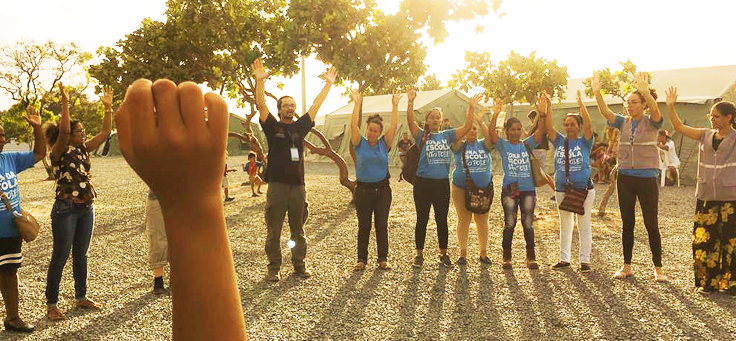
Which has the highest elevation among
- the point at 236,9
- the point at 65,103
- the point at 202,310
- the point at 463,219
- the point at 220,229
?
the point at 236,9

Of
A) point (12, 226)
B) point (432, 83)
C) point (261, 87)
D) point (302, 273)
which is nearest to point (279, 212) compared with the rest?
point (302, 273)

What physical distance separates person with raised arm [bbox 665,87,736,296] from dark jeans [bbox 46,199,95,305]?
17.6 feet

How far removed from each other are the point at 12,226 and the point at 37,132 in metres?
0.72

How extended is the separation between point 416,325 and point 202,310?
3.35 metres

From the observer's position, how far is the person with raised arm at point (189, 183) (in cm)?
109

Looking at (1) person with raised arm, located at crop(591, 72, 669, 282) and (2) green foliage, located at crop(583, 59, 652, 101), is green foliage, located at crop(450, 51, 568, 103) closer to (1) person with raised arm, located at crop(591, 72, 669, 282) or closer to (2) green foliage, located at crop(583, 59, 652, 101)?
(2) green foliage, located at crop(583, 59, 652, 101)

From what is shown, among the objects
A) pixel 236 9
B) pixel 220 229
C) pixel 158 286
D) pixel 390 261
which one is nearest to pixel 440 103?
pixel 236 9

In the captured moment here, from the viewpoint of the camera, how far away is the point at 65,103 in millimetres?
3959

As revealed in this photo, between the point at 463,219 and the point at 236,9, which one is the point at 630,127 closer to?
the point at 463,219

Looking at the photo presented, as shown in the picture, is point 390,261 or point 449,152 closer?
point 449,152

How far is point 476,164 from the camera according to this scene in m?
6.26

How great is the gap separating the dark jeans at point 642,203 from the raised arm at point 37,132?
528 cm

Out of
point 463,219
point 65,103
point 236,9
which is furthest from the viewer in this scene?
point 236,9

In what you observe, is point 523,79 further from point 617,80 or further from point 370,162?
point 370,162
